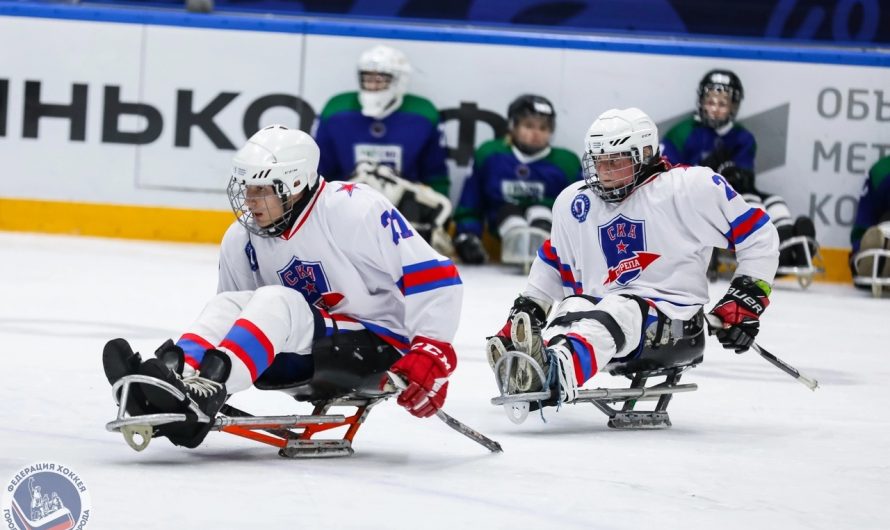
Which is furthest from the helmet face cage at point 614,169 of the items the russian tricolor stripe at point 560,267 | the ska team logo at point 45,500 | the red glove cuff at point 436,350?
the ska team logo at point 45,500

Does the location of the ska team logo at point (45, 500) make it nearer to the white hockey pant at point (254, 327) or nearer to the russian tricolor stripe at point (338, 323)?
the white hockey pant at point (254, 327)

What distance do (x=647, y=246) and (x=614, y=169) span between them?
0.27m

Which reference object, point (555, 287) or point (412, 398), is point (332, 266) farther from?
point (555, 287)

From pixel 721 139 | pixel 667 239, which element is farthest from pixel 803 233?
pixel 667 239

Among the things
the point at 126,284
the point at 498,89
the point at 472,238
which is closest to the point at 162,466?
the point at 126,284

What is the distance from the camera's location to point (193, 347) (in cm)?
350

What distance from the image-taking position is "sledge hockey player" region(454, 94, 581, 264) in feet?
29.1

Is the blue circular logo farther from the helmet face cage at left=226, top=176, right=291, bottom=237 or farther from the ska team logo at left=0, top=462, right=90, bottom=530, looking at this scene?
the ska team logo at left=0, top=462, right=90, bottom=530

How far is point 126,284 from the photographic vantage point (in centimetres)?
721

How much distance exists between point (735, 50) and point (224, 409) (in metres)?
6.21

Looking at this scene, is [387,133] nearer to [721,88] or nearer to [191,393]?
[721,88]

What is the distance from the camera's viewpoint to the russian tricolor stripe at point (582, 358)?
13.5ft

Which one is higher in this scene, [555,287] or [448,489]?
[555,287]

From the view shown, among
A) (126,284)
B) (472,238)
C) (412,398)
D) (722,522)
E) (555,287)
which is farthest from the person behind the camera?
(472,238)
